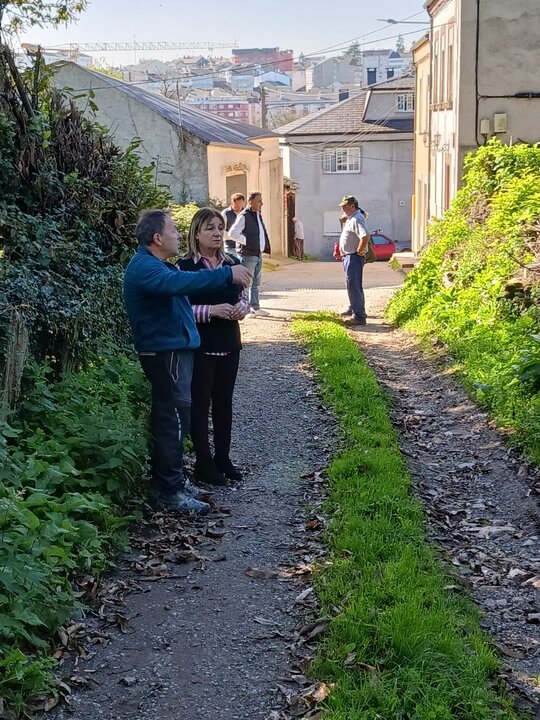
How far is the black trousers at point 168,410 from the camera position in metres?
5.66

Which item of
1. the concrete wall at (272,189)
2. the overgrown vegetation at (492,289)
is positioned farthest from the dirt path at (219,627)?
the concrete wall at (272,189)

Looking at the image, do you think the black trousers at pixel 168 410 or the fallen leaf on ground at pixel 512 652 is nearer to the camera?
the fallen leaf on ground at pixel 512 652

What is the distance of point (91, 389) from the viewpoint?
6.52 meters

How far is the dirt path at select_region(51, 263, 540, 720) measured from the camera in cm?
391

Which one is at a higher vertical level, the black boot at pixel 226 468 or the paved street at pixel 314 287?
the black boot at pixel 226 468

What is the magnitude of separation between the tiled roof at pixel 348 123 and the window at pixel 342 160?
1.23m

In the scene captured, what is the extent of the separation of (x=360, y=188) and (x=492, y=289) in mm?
40674

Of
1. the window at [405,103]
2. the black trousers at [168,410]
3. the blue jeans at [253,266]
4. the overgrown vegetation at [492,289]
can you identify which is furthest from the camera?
the window at [405,103]

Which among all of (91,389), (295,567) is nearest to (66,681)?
(295,567)

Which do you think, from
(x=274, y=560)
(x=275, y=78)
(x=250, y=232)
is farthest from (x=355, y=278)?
(x=275, y=78)

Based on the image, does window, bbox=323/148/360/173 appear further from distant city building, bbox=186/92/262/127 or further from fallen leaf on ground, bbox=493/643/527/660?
distant city building, bbox=186/92/262/127

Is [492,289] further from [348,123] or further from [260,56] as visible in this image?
[260,56]

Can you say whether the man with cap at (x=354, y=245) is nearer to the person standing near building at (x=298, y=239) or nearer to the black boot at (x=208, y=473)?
the black boot at (x=208, y=473)

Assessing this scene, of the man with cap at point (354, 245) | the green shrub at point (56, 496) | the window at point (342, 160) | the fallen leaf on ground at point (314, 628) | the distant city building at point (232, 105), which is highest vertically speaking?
the distant city building at point (232, 105)
